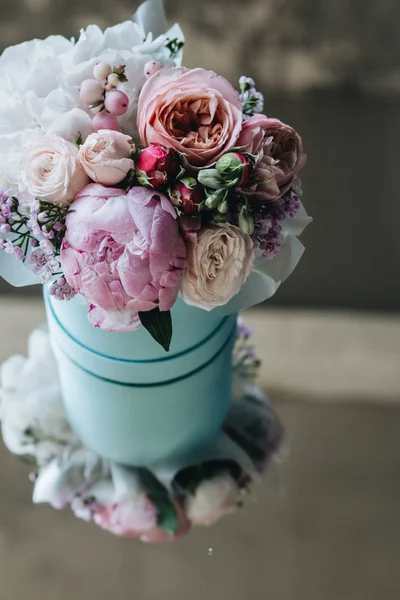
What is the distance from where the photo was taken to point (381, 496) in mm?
888

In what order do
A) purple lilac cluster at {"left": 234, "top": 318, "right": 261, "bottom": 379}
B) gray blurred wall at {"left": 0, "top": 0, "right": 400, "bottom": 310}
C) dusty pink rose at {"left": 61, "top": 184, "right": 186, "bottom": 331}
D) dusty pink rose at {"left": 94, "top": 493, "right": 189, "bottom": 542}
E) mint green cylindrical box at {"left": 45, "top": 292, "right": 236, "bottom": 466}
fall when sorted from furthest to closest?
gray blurred wall at {"left": 0, "top": 0, "right": 400, "bottom": 310} → purple lilac cluster at {"left": 234, "top": 318, "right": 261, "bottom": 379} → dusty pink rose at {"left": 94, "top": 493, "right": 189, "bottom": 542} → mint green cylindrical box at {"left": 45, "top": 292, "right": 236, "bottom": 466} → dusty pink rose at {"left": 61, "top": 184, "right": 186, "bottom": 331}

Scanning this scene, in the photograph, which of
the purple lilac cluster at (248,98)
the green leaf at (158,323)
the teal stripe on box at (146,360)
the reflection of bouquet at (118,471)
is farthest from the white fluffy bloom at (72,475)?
the purple lilac cluster at (248,98)

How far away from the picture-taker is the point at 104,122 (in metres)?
0.58

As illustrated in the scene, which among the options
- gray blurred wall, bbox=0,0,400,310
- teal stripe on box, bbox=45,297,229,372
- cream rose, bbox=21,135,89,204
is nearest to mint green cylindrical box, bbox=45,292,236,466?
teal stripe on box, bbox=45,297,229,372

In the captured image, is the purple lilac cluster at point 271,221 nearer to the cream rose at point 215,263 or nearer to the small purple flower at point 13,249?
the cream rose at point 215,263

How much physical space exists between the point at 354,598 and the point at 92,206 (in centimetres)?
54

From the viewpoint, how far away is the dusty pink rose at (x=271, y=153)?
551 millimetres

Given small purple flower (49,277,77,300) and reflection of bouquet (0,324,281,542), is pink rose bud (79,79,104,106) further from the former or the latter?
reflection of bouquet (0,324,281,542)

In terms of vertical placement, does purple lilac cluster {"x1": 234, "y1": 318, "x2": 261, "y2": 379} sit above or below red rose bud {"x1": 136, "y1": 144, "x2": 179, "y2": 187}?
below

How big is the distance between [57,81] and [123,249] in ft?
0.59

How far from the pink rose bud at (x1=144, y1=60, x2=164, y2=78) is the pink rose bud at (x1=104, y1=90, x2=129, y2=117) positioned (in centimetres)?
3

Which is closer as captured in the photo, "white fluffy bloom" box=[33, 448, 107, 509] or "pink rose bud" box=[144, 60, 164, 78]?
"pink rose bud" box=[144, 60, 164, 78]

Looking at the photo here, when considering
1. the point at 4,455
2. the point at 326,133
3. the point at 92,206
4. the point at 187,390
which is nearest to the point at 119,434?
the point at 187,390

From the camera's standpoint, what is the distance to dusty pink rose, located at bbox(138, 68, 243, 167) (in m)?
0.55
